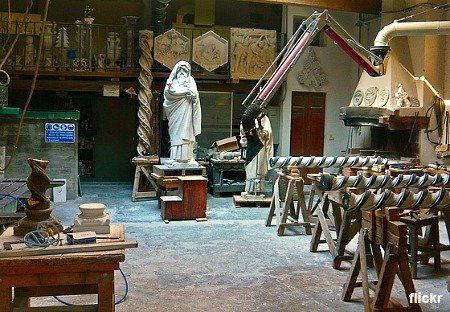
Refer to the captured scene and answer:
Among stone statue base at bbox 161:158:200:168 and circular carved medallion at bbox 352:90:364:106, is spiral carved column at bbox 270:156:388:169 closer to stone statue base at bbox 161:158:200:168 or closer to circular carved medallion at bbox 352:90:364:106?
stone statue base at bbox 161:158:200:168

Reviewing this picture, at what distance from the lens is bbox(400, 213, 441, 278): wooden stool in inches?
197

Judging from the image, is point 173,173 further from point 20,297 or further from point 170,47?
point 20,297

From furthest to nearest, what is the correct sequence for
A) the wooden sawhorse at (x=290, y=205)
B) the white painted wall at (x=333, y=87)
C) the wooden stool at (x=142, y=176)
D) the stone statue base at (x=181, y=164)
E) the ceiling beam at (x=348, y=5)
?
the white painted wall at (x=333, y=87) → the ceiling beam at (x=348, y=5) → the wooden stool at (x=142, y=176) → the stone statue base at (x=181, y=164) → the wooden sawhorse at (x=290, y=205)

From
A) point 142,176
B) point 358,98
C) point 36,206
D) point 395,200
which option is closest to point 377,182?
point 395,200

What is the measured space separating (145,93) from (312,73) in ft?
12.4

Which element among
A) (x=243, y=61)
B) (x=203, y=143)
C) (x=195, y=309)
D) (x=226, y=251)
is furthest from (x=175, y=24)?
(x=195, y=309)

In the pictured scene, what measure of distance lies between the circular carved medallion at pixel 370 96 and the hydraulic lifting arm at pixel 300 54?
279 cm

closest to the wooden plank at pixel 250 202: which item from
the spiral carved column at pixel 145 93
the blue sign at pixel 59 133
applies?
the spiral carved column at pixel 145 93

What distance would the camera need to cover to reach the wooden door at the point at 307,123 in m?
11.3

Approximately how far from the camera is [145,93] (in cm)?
985

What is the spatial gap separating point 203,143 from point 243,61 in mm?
2089

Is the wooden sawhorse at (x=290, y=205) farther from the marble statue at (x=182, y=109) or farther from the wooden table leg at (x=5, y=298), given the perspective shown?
the wooden table leg at (x=5, y=298)

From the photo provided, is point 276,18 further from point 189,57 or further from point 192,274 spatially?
point 192,274

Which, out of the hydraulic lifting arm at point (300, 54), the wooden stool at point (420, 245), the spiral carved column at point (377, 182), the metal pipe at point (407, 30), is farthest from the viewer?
the metal pipe at point (407, 30)
